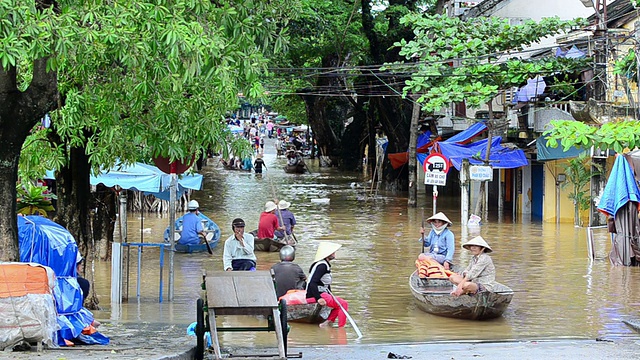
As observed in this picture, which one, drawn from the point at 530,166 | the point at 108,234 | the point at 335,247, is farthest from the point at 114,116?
the point at 530,166

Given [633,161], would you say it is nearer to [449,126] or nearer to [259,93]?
[259,93]

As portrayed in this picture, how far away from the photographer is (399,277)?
65.1 ft

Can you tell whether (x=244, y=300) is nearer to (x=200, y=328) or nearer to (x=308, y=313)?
(x=200, y=328)

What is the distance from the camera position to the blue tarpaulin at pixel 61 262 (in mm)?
10312

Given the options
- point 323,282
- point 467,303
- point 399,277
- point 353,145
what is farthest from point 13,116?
point 353,145

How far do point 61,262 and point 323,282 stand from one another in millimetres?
3856

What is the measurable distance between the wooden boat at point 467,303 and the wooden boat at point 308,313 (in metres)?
1.83

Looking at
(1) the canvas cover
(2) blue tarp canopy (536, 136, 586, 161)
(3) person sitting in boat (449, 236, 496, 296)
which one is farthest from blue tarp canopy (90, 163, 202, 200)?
(2) blue tarp canopy (536, 136, 586, 161)

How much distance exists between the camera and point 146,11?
898 centimetres

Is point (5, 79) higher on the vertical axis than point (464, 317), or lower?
higher

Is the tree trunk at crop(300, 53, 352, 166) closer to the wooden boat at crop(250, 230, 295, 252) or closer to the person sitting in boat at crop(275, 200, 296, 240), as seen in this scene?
the person sitting in boat at crop(275, 200, 296, 240)

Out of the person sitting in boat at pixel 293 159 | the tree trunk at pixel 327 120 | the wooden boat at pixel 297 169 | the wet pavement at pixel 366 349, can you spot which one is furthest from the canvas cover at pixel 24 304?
the person sitting in boat at pixel 293 159

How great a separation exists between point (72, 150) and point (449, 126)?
2682cm

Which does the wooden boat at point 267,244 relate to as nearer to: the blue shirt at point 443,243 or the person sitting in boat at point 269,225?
the person sitting in boat at point 269,225
